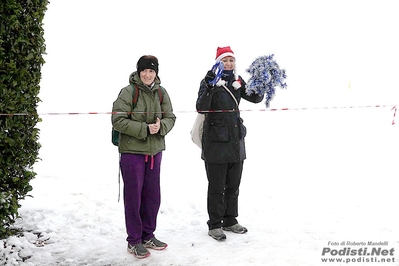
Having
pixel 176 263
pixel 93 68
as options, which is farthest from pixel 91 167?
pixel 93 68

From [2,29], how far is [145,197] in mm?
2265

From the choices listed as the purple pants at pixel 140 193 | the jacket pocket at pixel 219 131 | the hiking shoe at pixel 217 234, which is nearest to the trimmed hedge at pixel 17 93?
the purple pants at pixel 140 193

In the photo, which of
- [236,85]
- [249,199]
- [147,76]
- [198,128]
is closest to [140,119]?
[147,76]

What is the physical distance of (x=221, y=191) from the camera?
5145 mm

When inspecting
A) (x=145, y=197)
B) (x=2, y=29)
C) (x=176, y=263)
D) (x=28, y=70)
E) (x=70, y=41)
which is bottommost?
(x=176, y=263)

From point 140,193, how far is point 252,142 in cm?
619

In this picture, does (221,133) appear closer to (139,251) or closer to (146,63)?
(146,63)

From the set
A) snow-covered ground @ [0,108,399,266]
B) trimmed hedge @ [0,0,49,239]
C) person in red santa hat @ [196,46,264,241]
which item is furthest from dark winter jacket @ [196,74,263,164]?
trimmed hedge @ [0,0,49,239]

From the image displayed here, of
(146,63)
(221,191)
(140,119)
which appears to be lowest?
(221,191)

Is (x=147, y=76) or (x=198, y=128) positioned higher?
(x=147, y=76)

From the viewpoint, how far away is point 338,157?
29.2 feet

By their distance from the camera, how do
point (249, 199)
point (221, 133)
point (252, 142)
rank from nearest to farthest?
point (221, 133) → point (249, 199) → point (252, 142)

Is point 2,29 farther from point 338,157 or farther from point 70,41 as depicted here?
point 70,41

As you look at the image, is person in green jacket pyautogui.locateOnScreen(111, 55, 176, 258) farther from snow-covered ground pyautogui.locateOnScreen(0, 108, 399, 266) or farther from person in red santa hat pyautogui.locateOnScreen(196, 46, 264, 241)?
Answer: person in red santa hat pyautogui.locateOnScreen(196, 46, 264, 241)
